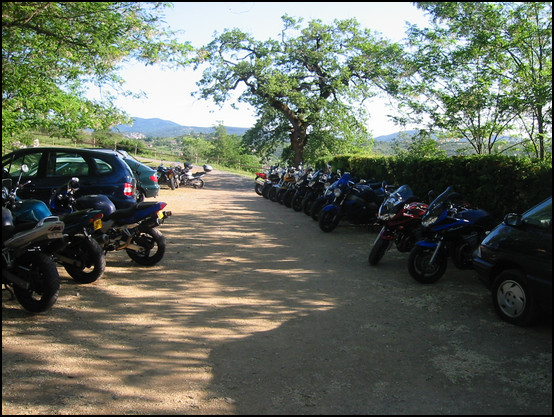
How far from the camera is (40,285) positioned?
451cm

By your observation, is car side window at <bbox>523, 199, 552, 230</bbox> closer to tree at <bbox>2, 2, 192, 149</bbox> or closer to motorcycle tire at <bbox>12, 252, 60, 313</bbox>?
motorcycle tire at <bbox>12, 252, 60, 313</bbox>

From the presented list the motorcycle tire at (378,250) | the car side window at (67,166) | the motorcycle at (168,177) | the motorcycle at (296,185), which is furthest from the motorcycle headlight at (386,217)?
the motorcycle at (168,177)

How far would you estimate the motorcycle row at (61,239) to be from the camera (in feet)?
14.7

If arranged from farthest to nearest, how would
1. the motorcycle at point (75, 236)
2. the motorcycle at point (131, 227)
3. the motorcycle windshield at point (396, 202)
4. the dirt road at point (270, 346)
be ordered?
the motorcycle windshield at point (396, 202) → the motorcycle at point (131, 227) → the motorcycle at point (75, 236) → the dirt road at point (270, 346)

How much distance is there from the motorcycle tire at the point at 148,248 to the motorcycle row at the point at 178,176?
1314 centimetres

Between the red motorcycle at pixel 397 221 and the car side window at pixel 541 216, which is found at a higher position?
the car side window at pixel 541 216

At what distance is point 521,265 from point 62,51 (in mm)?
9119

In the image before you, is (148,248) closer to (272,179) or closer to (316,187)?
(316,187)

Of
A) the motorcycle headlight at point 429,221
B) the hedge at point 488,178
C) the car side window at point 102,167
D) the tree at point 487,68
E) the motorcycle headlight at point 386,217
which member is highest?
the tree at point 487,68

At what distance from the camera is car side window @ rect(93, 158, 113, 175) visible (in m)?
7.92

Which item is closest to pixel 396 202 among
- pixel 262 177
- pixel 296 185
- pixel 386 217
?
pixel 386 217

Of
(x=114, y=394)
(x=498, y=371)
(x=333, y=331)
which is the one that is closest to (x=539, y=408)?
(x=498, y=371)

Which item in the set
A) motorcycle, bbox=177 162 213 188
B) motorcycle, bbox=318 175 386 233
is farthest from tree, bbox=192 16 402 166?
motorcycle, bbox=318 175 386 233

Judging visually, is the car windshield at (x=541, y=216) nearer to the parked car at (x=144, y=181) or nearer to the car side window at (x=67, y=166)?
the car side window at (x=67, y=166)
